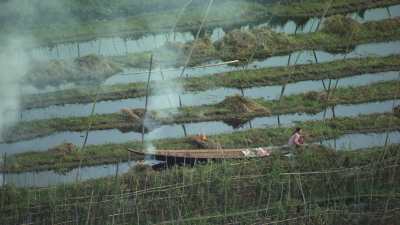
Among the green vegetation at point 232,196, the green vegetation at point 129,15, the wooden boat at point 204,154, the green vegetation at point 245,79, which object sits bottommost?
the green vegetation at point 232,196

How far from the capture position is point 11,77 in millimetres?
22141

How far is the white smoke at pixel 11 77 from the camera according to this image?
20.5 metres

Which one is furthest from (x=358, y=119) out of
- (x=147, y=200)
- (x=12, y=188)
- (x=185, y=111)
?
(x=12, y=188)

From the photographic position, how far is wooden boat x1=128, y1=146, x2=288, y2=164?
56.2 ft

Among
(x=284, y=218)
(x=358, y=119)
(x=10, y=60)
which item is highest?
(x=10, y=60)

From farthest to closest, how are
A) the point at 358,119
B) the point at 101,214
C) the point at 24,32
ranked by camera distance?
the point at 24,32 < the point at 358,119 < the point at 101,214

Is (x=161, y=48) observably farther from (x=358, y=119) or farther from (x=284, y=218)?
(x=284, y=218)

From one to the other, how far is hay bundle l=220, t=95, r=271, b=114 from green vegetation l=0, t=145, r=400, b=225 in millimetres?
4492

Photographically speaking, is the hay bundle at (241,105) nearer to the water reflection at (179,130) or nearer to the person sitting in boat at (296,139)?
the water reflection at (179,130)

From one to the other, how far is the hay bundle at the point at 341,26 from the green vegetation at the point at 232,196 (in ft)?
30.8

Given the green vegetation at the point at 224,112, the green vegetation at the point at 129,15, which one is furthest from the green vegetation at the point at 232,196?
the green vegetation at the point at 129,15

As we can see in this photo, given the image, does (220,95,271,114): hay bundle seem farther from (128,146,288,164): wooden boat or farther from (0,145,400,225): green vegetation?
(0,145,400,225): green vegetation

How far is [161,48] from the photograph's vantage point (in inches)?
944

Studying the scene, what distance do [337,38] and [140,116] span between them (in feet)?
25.1
